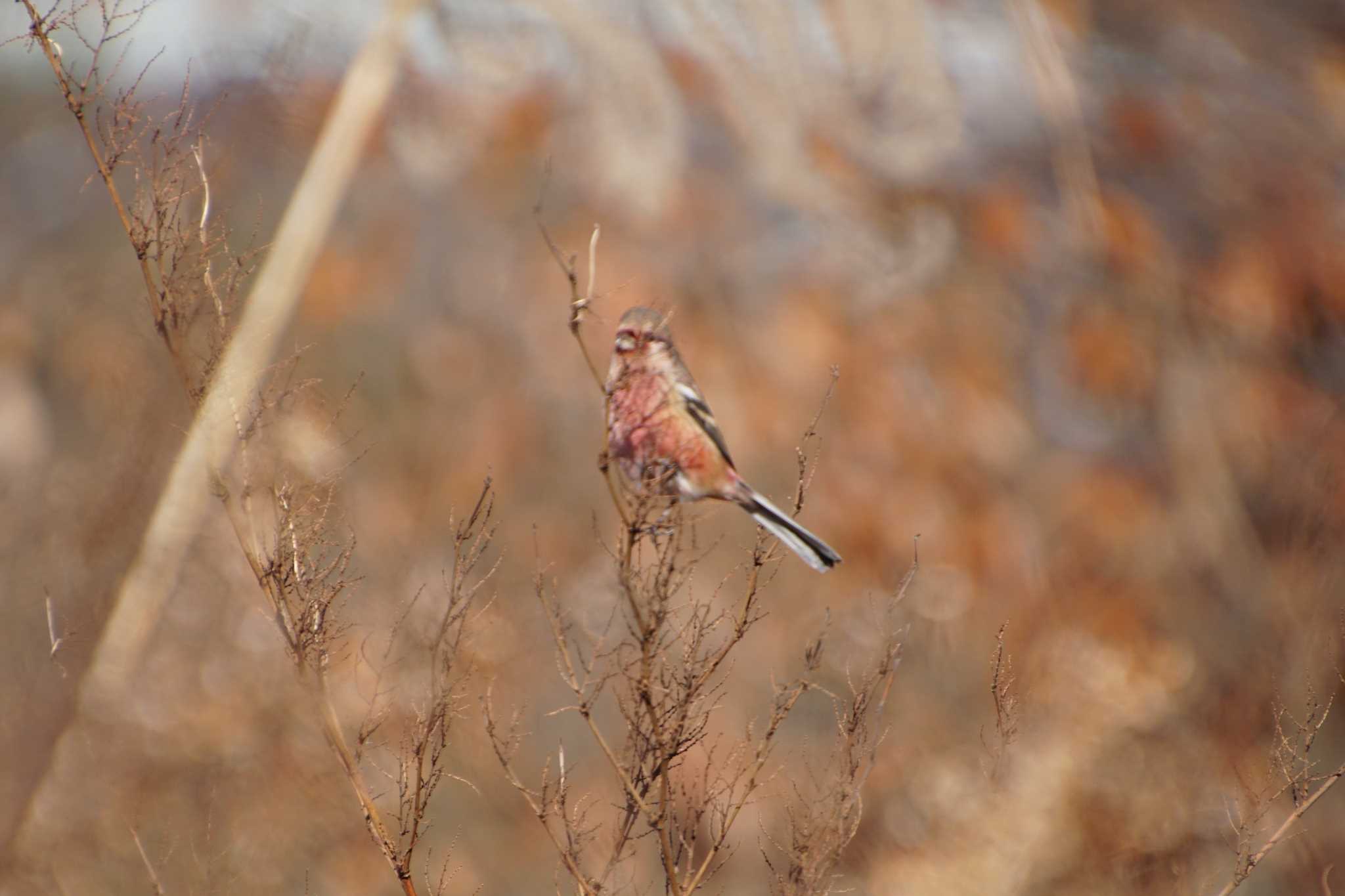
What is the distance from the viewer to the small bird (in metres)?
3.33

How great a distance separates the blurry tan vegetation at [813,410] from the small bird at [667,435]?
3262mm

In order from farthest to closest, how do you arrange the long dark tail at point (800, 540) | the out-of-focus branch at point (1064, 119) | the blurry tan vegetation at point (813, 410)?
the out-of-focus branch at point (1064, 119) < the blurry tan vegetation at point (813, 410) < the long dark tail at point (800, 540)

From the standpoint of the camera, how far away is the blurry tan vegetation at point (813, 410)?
26.7 feet

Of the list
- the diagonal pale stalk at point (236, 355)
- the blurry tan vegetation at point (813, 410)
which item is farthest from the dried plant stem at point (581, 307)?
the blurry tan vegetation at point (813, 410)

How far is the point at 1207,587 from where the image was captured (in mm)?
11039

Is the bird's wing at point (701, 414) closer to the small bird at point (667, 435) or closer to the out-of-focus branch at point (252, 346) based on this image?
the small bird at point (667, 435)

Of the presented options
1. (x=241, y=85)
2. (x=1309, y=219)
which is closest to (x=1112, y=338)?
(x=1309, y=219)

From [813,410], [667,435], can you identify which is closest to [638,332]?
[667,435]

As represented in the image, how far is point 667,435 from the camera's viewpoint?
3.57 m

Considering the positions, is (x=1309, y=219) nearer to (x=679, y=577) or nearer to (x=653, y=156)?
(x=653, y=156)

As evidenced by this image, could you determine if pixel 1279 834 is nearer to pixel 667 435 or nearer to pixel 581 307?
pixel 667 435

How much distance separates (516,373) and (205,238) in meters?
7.69

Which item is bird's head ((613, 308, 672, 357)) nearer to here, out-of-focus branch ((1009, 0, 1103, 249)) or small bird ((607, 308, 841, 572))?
small bird ((607, 308, 841, 572))

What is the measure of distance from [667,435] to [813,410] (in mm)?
7238
